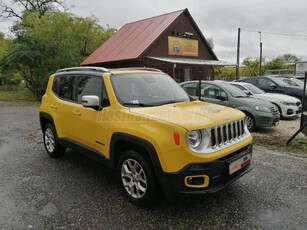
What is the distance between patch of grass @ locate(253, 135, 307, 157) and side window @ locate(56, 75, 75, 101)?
4.54 metres

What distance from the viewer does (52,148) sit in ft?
18.2

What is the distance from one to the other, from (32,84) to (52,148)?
A: 16.8 metres

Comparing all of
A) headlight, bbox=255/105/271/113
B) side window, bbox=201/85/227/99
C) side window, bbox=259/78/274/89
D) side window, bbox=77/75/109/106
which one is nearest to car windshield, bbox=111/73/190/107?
side window, bbox=77/75/109/106

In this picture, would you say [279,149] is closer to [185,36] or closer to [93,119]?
[93,119]

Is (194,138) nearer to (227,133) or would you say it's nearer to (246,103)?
(227,133)

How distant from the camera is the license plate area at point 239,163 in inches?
129

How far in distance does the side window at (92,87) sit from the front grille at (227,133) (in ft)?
5.19

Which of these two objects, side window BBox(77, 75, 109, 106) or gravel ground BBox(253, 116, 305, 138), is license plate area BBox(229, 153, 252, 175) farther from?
gravel ground BBox(253, 116, 305, 138)

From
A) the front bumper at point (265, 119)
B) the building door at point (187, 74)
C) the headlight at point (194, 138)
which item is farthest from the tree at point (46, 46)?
the headlight at point (194, 138)

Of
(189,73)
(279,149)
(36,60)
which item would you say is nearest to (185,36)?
(189,73)

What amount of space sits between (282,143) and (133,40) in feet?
53.3

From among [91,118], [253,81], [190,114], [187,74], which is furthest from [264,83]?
[91,118]

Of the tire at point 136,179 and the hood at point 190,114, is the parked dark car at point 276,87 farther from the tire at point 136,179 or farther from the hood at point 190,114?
the tire at point 136,179

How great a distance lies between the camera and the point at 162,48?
20141mm
